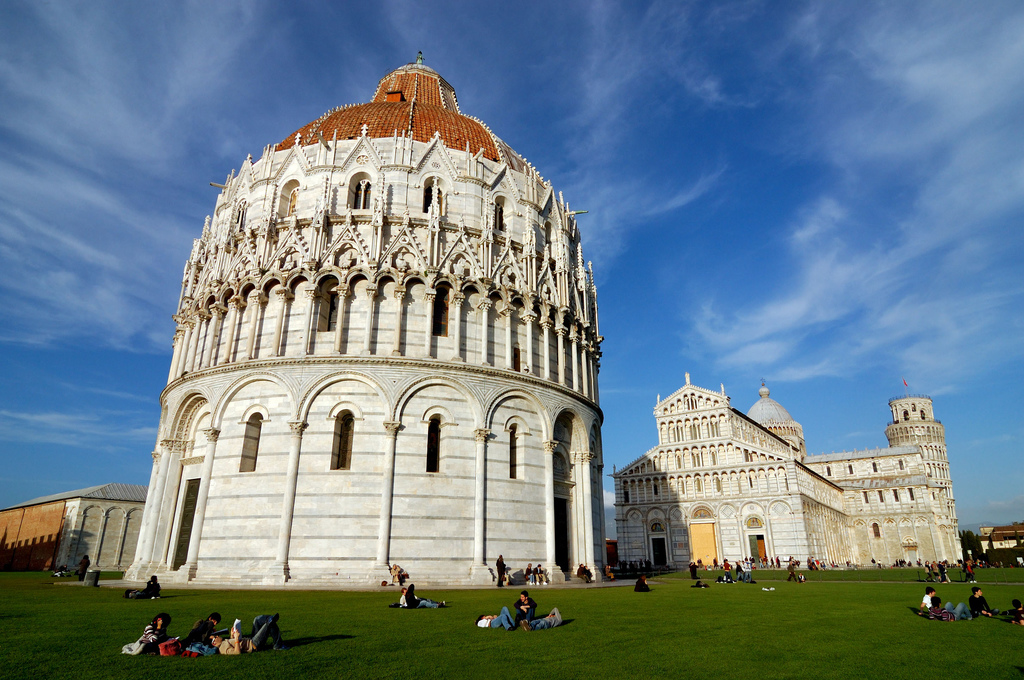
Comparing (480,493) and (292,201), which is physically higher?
(292,201)

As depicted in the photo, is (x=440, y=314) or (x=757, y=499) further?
(x=757, y=499)

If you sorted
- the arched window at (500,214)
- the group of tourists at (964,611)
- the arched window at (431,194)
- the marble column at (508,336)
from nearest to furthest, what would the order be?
the group of tourists at (964,611) < the marble column at (508,336) < the arched window at (431,194) < the arched window at (500,214)

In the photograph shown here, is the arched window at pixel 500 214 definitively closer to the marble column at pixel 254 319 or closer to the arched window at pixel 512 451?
the arched window at pixel 512 451

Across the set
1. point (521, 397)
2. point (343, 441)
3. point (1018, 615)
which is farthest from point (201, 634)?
point (521, 397)

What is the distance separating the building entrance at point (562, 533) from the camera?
86.4 ft

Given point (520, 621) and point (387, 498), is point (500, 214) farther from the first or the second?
point (520, 621)

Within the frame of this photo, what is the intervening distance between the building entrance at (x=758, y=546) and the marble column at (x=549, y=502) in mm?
45869

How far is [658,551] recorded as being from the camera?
227 ft

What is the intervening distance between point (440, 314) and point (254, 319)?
25.5 feet

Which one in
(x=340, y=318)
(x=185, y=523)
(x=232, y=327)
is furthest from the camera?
(x=232, y=327)

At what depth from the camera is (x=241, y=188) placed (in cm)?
3062

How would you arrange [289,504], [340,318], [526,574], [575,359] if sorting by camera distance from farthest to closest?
[575,359] < [340,318] < [526,574] < [289,504]

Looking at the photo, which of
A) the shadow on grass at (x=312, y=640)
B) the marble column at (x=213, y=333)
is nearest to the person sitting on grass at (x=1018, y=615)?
the shadow on grass at (x=312, y=640)

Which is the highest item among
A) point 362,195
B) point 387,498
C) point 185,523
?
point 362,195
